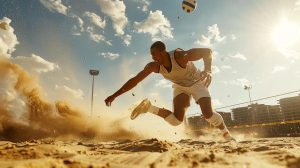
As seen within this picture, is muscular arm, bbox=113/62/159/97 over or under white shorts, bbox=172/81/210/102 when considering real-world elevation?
over

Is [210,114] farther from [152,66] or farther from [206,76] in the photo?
[152,66]

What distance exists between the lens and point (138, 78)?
19.3ft

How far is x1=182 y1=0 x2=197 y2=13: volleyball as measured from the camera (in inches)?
320

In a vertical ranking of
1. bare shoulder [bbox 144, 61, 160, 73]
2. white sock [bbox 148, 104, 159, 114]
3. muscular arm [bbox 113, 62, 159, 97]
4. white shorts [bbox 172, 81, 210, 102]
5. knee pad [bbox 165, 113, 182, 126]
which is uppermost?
bare shoulder [bbox 144, 61, 160, 73]

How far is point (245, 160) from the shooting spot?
9.76 feet

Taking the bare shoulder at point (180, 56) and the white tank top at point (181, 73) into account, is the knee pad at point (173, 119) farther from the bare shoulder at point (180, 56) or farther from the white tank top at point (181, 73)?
the bare shoulder at point (180, 56)

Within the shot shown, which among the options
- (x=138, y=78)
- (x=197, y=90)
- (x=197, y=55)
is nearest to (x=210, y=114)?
(x=197, y=90)

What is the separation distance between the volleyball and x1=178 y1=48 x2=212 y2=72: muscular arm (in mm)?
2935

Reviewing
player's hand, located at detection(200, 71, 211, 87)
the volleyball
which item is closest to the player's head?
player's hand, located at detection(200, 71, 211, 87)

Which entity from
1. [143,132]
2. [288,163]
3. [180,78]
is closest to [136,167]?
[288,163]

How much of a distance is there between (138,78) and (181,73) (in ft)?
3.03

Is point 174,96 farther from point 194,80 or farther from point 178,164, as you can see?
point 178,164

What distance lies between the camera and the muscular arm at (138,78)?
588cm

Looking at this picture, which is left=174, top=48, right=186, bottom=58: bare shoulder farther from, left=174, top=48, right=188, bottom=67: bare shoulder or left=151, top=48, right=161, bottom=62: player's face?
left=151, top=48, right=161, bottom=62: player's face
